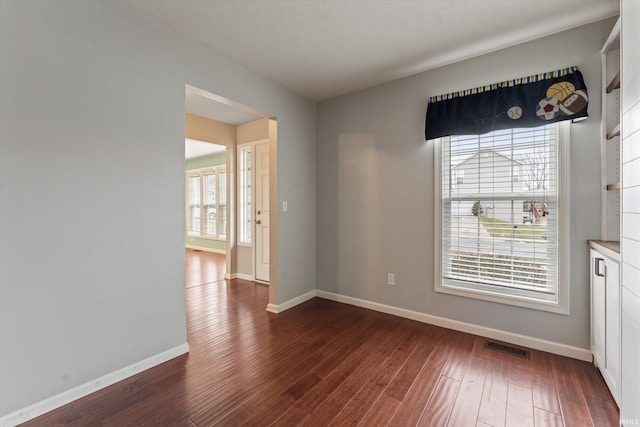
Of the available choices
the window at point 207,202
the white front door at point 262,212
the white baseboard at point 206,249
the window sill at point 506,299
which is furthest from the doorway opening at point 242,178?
the window sill at point 506,299

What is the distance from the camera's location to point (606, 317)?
1.87 m

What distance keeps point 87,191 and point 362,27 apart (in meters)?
2.35

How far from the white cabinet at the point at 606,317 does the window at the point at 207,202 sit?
279 inches

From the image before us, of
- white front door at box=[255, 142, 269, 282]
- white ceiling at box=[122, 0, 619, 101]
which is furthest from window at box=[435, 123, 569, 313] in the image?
white front door at box=[255, 142, 269, 282]

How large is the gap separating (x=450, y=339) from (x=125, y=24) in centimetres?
367

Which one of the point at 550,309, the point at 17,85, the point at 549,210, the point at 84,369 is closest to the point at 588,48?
the point at 549,210

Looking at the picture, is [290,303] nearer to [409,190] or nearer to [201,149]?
[409,190]

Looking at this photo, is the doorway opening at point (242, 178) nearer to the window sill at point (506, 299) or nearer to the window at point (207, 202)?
the window at point (207, 202)

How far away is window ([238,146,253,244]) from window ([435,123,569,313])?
3087mm

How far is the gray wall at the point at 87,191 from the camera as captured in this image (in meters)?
1.61

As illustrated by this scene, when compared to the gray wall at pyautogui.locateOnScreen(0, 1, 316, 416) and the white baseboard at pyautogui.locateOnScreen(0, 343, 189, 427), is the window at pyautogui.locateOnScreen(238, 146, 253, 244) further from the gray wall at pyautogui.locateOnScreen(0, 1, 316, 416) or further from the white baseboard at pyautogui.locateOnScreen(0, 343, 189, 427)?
the white baseboard at pyautogui.locateOnScreen(0, 343, 189, 427)

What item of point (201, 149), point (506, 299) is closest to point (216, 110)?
point (201, 149)

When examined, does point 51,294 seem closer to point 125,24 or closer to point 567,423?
point 125,24

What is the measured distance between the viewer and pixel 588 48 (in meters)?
2.22
